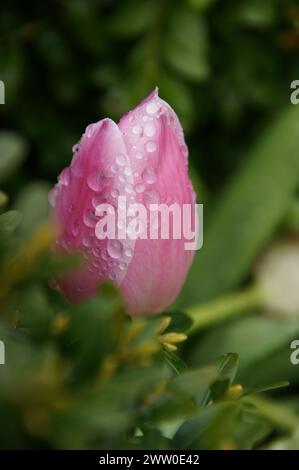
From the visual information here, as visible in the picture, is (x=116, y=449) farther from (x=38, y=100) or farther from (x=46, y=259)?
(x=38, y=100)

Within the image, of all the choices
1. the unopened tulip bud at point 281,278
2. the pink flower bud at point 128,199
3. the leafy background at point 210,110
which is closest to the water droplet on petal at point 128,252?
the pink flower bud at point 128,199

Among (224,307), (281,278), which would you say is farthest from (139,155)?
(281,278)

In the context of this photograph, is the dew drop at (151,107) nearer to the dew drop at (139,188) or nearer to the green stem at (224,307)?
the dew drop at (139,188)

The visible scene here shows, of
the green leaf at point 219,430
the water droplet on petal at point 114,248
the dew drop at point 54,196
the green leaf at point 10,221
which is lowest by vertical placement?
the green leaf at point 219,430

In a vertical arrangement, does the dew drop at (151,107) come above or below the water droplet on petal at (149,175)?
above

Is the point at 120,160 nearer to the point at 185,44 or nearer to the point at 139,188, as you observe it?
the point at 139,188

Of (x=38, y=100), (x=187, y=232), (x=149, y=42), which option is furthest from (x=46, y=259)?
(x=38, y=100)

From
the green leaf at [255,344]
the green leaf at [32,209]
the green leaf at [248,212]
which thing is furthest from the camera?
the green leaf at [248,212]

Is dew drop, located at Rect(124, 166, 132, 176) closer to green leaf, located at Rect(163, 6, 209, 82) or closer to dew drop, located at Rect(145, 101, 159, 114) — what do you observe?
dew drop, located at Rect(145, 101, 159, 114)

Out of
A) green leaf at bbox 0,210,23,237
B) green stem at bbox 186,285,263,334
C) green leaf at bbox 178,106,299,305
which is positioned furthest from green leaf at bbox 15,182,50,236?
green leaf at bbox 178,106,299,305
